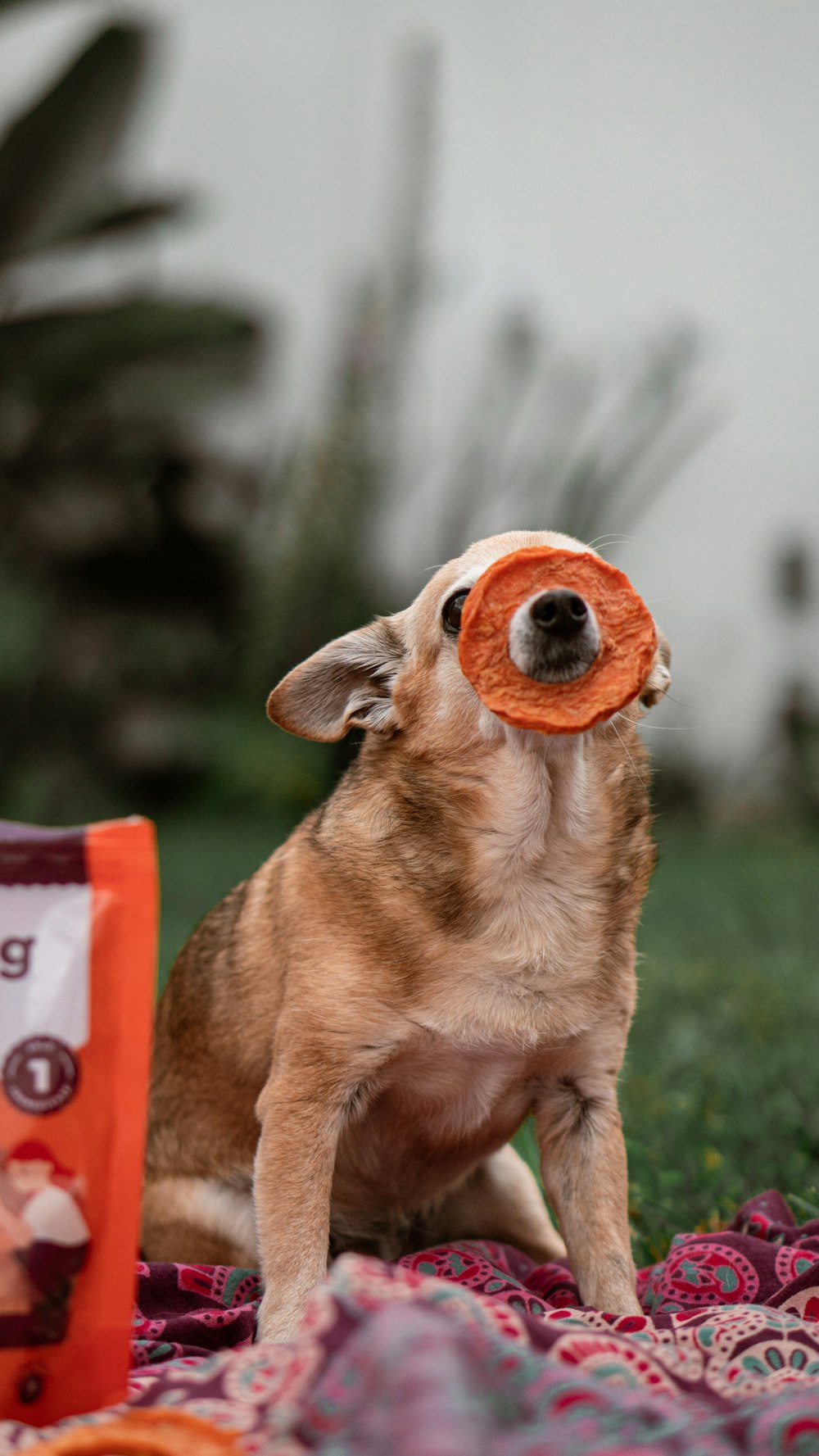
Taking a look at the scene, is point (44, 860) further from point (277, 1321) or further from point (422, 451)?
point (422, 451)

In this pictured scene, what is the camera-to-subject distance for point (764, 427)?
9195mm

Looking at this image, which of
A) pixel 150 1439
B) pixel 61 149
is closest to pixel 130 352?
pixel 61 149

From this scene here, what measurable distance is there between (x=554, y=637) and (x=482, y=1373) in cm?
105

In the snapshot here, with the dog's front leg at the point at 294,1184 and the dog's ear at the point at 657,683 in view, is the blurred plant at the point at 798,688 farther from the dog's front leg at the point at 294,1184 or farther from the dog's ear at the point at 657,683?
the dog's front leg at the point at 294,1184

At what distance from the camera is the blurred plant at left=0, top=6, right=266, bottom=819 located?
8383 millimetres

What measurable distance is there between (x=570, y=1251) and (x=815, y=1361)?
1.83 feet

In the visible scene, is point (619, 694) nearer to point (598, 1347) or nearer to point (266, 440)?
point (598, 1347)

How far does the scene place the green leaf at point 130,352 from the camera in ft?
27.9

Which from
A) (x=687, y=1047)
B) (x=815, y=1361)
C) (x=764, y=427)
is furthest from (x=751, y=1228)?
(x=764, y=427)

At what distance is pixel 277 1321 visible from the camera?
5.98 feet

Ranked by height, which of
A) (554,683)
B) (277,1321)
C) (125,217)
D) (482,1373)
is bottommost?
(277,1321)

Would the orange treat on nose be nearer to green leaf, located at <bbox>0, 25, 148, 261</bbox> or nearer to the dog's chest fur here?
the dog's chest fur

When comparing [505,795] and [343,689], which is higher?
[343,689]

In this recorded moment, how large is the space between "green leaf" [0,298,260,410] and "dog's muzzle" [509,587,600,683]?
730 cm
